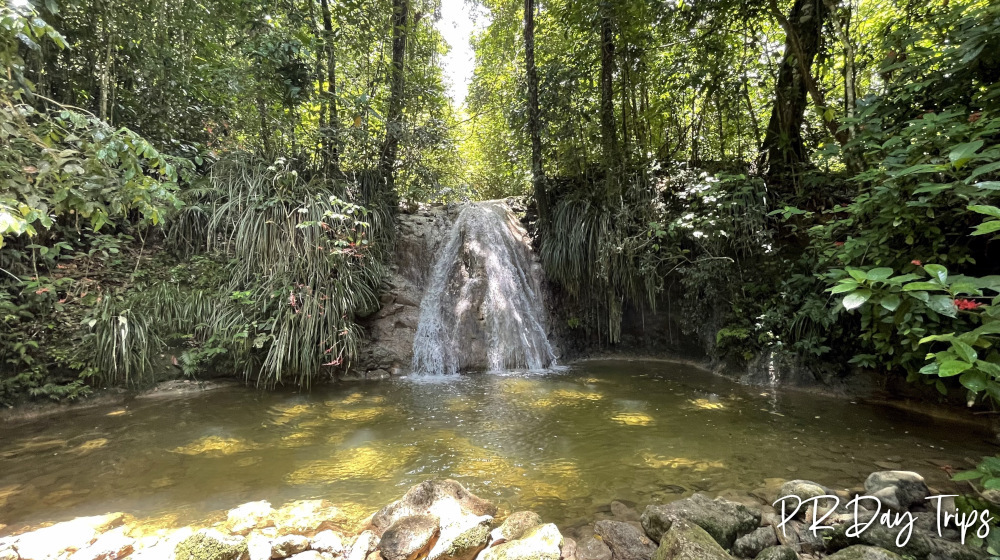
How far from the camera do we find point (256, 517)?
221 cm

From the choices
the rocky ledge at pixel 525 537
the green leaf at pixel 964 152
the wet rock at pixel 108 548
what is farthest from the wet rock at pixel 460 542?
the green leaf at pixel 964 152

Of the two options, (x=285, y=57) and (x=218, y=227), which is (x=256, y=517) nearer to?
(x=218, y=227)

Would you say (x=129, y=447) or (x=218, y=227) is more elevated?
(x=218, y=227)

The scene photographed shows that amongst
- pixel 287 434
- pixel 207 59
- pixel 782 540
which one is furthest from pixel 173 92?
pixel 782 540

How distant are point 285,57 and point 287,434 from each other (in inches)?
157

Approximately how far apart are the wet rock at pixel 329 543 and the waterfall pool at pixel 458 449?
0.28 meters

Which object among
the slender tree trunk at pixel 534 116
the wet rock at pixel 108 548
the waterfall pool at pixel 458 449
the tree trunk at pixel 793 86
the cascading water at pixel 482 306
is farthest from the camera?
the slender tree trunk at pixel 534 116

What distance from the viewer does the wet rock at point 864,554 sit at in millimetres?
1663

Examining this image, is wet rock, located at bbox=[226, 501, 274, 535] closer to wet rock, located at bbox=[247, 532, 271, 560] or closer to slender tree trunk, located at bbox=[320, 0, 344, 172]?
wet rock, located at bbox=[247, 532, 271, 560]

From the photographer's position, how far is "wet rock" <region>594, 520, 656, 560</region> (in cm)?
188

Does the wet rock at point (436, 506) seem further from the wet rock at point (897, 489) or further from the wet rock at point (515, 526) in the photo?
the wet rock at point (897, 489)

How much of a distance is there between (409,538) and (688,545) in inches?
48.2

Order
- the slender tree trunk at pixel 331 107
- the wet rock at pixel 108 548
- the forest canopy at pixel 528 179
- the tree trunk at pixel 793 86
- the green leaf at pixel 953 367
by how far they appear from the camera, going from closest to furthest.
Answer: the green leaf at pixel 953 367, the wet rock at pixel 108 548, the forest canopy at pixel 528 179, the tree trunk at pixel 793 86, the slender tree trunk at pixel 331 107

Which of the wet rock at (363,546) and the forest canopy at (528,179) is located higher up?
the forest canopy at (528,179)
